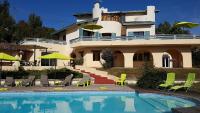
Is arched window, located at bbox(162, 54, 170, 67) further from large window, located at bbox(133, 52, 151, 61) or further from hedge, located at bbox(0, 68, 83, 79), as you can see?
hedge, located at bbox(0, 68, 83, 79)

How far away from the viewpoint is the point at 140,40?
131ft

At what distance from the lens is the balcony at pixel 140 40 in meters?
39.1

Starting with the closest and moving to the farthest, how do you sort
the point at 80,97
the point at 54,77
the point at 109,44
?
the point at 80,97, the point at 54,77, the point at 109,44

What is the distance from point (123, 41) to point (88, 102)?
2195 centimetres

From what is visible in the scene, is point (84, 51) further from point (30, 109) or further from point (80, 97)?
point (30, 109)

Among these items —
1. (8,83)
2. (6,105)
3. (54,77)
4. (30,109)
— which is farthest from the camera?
(54,77)

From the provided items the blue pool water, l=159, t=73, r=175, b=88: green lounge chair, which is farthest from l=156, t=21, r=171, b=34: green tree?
the blue pool water

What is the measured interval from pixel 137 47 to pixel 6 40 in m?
17.3

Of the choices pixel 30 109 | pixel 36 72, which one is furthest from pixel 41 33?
pixel 30 109

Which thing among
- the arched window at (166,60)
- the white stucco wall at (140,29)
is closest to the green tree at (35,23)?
the arched window at (166,60)

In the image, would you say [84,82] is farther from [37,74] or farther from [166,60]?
[166,60]

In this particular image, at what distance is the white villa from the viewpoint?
39.9 metres

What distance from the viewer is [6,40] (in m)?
42.4

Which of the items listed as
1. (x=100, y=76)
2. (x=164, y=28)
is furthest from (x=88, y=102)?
(x=164, y=28)
